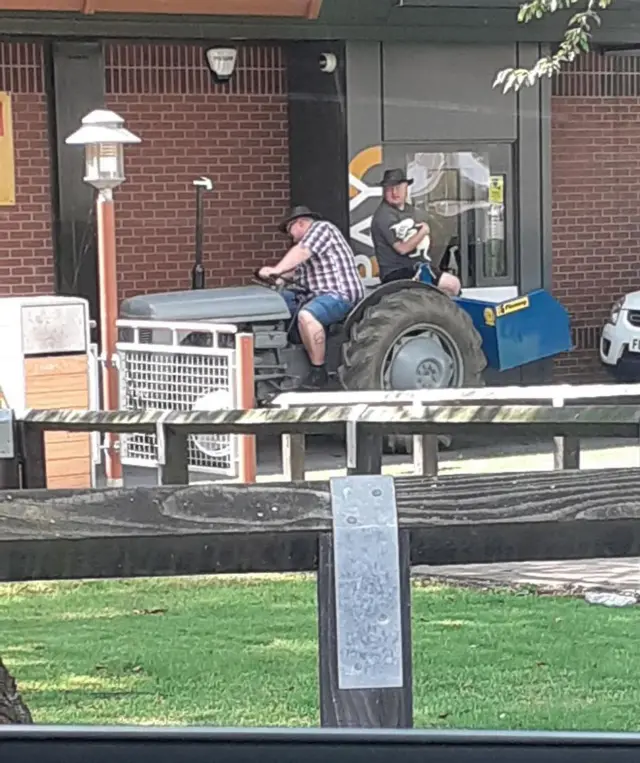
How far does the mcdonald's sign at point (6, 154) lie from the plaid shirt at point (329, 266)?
9.97 ft

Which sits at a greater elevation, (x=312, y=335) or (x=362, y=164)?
(x=362, y=164)

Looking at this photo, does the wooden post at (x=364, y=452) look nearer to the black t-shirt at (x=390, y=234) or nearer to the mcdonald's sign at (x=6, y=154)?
the black t-shirt at (x=390, y=234)

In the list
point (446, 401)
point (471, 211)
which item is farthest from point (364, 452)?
point (471, 211)

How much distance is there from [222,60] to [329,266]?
3.04m

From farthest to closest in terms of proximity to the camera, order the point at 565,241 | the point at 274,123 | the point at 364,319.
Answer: the point at 565,241, the point at 274,123, the point at 364,319

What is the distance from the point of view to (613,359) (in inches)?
523

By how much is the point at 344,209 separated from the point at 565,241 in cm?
311

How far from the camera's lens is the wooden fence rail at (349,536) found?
6.60ft

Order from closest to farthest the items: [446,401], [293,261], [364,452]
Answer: [364,452] → [446,401] → [293,261]

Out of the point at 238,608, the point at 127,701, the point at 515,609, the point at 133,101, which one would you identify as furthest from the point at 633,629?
the point at 133,101

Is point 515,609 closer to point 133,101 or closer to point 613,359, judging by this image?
point 613,359

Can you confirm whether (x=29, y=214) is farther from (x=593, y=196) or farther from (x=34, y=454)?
(x=34, y=454)

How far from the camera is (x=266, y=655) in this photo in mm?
5879

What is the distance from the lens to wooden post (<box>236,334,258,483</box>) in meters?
9.33
